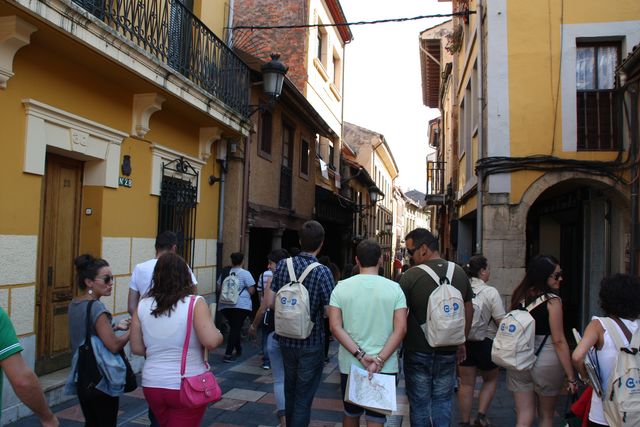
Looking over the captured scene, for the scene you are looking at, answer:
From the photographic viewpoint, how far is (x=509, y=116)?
30.3 feet

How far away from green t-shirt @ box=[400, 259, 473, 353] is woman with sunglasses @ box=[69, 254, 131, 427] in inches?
81.9

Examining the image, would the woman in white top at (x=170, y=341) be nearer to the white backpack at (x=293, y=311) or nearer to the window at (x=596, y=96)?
the white backpack at (x=293, y=311)

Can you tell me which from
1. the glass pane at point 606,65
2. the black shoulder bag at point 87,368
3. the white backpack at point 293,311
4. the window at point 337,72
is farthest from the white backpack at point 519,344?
the window at point 337,72

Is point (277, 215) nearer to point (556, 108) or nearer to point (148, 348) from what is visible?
point (556, 108)

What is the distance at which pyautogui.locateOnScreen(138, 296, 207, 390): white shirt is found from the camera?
3.19 meters

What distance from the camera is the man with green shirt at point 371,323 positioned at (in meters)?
3.82

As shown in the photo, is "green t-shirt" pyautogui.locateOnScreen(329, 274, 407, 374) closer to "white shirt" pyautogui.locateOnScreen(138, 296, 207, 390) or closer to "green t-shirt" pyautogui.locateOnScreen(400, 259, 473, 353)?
"green t-shirt" pyautogui.locateOnScreen(400, 259, 473, 353)

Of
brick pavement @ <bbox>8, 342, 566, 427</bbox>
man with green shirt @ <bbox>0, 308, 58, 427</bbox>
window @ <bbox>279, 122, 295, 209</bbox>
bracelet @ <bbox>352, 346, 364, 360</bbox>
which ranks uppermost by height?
window @ <bbox>279, 122, 295, 209</bbox>

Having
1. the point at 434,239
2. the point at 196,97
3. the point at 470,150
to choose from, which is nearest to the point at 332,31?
the point at 470,150

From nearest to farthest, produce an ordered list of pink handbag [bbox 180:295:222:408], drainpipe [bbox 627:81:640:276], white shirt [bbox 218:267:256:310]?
pink handbag [bbox 180:295:222:408], drainpipe [bbox 627:81:640:276], white shirt [bbox 218:267:256:310]

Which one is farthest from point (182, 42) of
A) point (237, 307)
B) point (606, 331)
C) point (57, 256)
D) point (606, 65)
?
point (606, 331)

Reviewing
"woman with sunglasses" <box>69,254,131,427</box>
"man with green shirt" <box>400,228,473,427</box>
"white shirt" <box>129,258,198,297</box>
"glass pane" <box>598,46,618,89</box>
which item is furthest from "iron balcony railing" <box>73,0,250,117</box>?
"glass pane" <box>598,46,618,89</box>

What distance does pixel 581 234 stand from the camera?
34.9 feet

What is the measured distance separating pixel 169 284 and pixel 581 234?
953 centimetres
